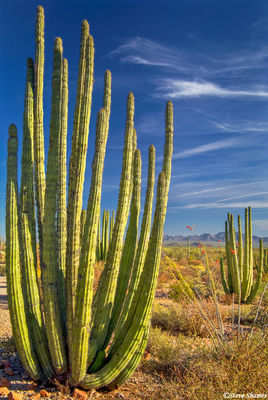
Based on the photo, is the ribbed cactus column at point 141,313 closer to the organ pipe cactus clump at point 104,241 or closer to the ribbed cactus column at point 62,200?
the ribbed cactus column at point 62,200

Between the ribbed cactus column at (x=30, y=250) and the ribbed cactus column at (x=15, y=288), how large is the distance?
114mm

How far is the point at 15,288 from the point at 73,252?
3.21 feet

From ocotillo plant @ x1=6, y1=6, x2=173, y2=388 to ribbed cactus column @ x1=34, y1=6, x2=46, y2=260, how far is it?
0.02 meters

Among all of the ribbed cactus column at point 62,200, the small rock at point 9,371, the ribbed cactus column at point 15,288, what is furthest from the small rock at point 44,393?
the small rock at point 9,371

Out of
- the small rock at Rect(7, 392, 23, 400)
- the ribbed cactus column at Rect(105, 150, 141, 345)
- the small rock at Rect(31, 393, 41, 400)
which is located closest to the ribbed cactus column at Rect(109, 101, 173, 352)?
the ribbed cactus column at Rect(105, 150, 141, 345)

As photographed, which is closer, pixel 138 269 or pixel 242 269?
pixel 138 269

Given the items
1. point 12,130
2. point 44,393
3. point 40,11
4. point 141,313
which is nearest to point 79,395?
point 44,393

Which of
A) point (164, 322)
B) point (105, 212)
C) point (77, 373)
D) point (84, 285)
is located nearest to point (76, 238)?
point (84, 285)

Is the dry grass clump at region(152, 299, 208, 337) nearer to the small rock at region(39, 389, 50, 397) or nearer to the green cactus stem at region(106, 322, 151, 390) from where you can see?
the green cactus stem at region(106, 322, 151, 390)

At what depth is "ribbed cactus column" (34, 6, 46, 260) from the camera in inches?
191

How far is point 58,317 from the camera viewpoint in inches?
169

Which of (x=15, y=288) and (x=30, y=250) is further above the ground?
(x=30, y=250)

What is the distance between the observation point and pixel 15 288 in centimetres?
427

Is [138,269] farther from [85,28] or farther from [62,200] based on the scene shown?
[85,28]
